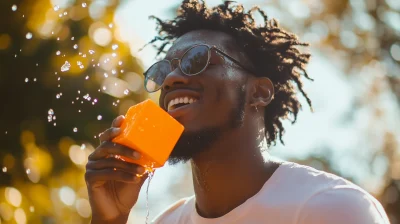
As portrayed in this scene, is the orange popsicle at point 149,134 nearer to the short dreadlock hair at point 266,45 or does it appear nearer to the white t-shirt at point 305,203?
the white t-shirt at point 305,203

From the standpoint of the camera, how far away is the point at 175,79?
402 centimetres

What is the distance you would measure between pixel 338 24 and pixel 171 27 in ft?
40.2

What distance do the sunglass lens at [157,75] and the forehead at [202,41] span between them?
0.09 metres

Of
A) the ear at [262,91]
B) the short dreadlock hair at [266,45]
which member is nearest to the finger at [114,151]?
the ear at [262,91]

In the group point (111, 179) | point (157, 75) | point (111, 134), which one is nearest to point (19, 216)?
point (157, 75)

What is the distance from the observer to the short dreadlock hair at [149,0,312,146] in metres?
4.48

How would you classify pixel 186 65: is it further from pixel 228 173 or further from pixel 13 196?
pixel 13 196

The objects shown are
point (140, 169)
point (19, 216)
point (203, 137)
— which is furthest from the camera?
point (19, 216)

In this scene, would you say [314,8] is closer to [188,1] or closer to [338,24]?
[338,24]

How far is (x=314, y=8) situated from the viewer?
16.6 metres

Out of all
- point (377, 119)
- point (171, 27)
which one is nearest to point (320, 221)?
point (171, 27)

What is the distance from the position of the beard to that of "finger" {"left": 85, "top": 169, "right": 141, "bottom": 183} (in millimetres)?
677

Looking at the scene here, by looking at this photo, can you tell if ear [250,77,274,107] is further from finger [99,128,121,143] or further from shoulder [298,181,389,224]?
finger [99,128,121,143]

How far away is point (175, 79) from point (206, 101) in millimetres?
272
